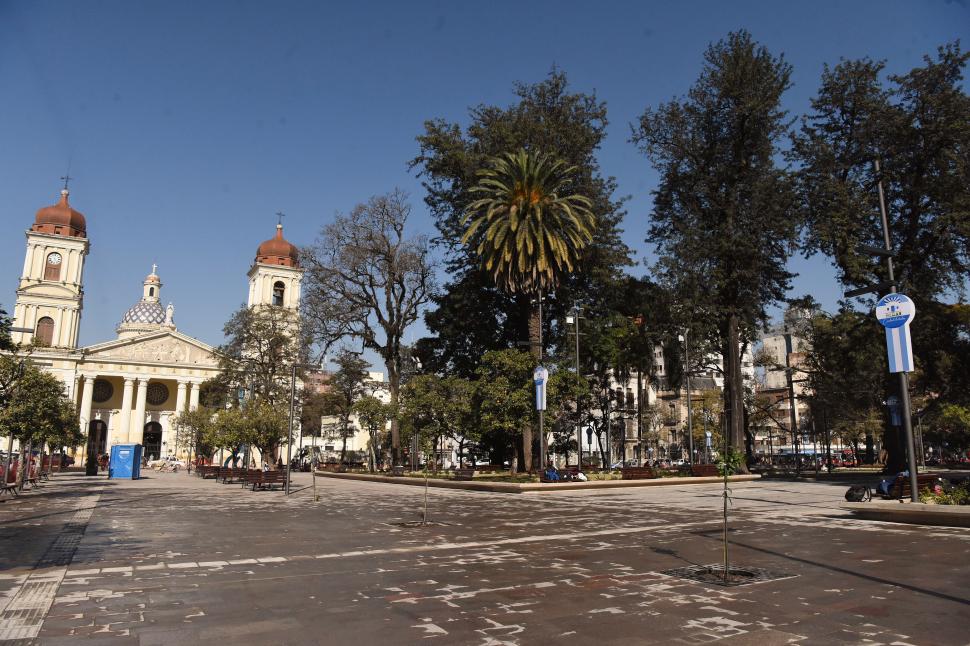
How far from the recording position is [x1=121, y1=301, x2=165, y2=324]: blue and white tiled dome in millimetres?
101000

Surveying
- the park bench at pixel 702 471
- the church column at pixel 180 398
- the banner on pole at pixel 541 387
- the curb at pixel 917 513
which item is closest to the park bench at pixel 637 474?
the park bench at pixel 702 471

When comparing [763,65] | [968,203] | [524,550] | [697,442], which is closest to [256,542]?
[524,550]

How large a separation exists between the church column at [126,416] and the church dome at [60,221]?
2235 cm

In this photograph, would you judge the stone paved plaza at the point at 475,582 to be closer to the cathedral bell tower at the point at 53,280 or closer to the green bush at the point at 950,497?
the green bush at the point at 950,497

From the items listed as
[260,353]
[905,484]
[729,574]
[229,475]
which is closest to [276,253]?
[260,353]

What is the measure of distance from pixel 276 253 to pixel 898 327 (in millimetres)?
84820

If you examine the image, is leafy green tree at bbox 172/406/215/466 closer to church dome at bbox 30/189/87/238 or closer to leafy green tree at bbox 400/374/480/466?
leafy green tree at bbox 400/374/480/466

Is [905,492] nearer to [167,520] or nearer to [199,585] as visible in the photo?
[199,585]

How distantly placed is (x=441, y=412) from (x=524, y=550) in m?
25.4

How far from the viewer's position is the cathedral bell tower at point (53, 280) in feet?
268

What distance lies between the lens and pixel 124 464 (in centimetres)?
4697

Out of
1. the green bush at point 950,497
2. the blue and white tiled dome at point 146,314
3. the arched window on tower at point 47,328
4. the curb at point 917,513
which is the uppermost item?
the blue and white tiled dome at point 146,314

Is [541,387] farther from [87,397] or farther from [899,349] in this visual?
[87,397]

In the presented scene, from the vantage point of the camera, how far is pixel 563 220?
37.3 m
